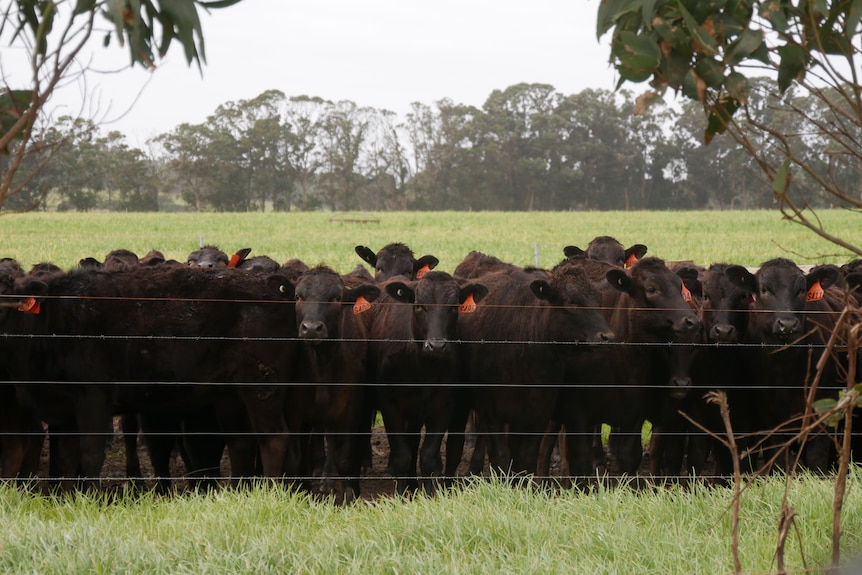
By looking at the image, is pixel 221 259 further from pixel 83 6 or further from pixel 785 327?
pixel 83 6

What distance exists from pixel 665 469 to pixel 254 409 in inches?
142

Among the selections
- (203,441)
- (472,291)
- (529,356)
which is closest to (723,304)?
(529,356)

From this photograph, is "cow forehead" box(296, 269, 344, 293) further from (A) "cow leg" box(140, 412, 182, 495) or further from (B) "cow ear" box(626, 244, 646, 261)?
(B) "cow ear" box(626, 244, 646, 261)

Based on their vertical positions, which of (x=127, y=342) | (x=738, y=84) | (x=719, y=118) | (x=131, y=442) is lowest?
(x=131, y=442)

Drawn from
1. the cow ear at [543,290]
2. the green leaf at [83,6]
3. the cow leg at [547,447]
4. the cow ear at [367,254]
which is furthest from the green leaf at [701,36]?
the cow ear at [367,254]

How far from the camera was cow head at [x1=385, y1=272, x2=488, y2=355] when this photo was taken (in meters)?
8.04

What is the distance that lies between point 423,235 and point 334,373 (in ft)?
100

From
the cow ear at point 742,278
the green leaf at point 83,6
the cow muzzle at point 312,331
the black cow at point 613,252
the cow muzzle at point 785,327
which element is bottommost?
the cow muzzle at point 312,331

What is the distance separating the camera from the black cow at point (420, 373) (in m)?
8.16


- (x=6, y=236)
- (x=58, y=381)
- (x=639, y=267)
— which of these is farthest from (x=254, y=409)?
(x=6, y=236)

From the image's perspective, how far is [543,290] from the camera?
26.9ft

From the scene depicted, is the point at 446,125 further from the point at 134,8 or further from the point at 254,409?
the point at 134,8

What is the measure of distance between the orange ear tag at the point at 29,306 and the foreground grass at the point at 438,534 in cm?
177

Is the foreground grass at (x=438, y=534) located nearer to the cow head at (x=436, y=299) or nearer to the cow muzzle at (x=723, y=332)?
the cow muzzle at (x=723, y=332)
